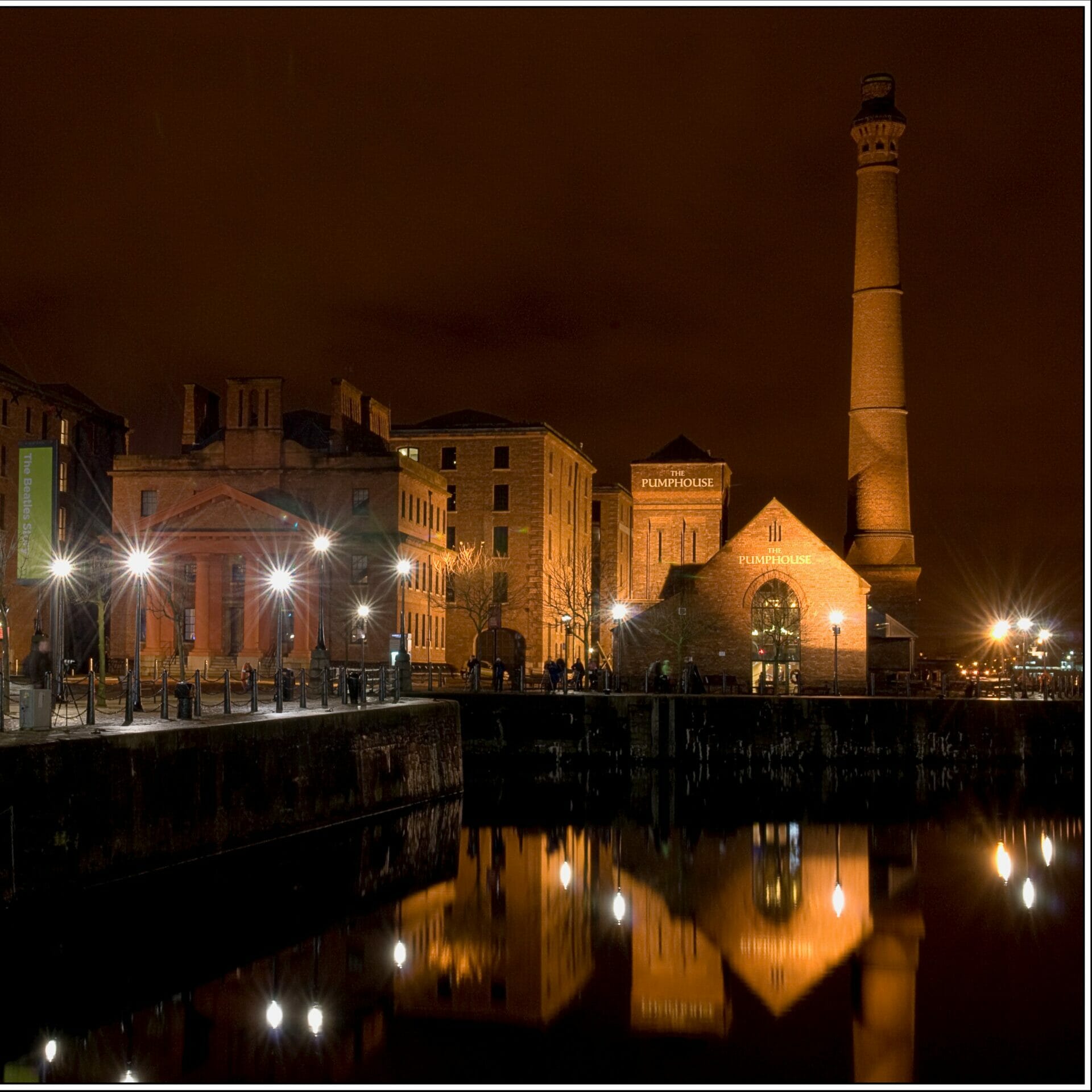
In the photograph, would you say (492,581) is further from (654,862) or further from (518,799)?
(654,862)

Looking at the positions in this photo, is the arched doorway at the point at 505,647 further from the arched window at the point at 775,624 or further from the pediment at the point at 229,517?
the arched window at the point at 775,624

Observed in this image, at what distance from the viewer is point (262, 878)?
25422 millimetres

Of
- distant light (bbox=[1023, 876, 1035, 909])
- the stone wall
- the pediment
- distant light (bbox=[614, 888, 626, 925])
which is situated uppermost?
the pediment

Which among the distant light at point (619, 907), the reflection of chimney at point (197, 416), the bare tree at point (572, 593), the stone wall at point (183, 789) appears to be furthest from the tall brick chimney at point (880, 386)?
the distant light at point (619, 907)

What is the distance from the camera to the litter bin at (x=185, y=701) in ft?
90.5

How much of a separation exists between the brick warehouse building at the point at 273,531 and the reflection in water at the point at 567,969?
30419mm

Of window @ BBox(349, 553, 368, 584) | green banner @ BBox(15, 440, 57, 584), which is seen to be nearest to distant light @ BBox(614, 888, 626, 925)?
green banner @ BBox(15, 440, 57, 584)

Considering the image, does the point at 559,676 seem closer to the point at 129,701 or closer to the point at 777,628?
the point at 777,628

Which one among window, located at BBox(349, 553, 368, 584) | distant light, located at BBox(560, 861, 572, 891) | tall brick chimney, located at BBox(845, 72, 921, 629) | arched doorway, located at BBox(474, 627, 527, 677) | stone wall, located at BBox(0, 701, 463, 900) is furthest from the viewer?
arched doorway, located at BBox(474, 627, 527, 677)

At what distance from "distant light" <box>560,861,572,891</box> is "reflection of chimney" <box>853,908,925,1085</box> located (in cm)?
608

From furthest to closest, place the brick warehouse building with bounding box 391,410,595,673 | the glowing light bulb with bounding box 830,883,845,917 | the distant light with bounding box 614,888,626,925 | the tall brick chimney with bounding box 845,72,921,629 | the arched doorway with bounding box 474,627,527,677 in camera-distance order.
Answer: the brick warehouse building with bounding box 391,410,595,673
the arched doorway with bounding box 474,627,527,677
the tall brick chimney with bounding box 845,72,921,629
the glowing light bulb with bounding box 830,883,845,917
the distant light with bounding box 614,888,626,925

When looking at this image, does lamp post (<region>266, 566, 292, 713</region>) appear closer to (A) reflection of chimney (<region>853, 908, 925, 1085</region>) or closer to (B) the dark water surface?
(B) the dark water surface

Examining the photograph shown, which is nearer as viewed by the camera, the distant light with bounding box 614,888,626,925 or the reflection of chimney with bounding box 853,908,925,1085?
the reflection of chimney with bounding box 853,908,925,1085

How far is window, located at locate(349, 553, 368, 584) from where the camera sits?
64.1 metres
